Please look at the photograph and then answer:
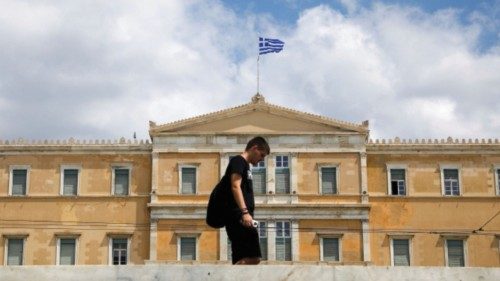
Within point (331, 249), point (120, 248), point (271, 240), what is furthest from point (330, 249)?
point (120, 248)

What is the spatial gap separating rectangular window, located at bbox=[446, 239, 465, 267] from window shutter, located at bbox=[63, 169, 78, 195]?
1646cm

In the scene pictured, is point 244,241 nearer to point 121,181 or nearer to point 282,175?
point 282,175

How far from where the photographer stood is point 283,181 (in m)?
33.8

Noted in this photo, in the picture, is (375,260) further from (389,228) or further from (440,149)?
(440,149)

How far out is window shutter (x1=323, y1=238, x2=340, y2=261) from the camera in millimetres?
32938

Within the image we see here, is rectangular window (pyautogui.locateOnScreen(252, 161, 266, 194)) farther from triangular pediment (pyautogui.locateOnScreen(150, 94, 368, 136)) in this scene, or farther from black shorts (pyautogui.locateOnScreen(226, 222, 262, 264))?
black shorts (pyautogui.locateOnScreen(226, 222, 262, 264))

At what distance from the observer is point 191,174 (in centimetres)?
3406

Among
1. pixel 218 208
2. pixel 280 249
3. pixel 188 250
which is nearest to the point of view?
pixel 218 208

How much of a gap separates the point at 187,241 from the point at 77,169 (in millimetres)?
5955

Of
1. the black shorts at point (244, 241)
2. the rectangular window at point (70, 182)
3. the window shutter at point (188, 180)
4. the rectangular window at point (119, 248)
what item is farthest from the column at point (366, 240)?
the black shorts at point (244, 241)

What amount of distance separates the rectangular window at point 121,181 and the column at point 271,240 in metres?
6.51

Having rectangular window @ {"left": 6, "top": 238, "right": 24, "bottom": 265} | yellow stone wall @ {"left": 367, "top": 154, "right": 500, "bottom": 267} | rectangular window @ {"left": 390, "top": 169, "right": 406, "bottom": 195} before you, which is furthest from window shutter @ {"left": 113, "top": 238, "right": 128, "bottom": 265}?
rectangular window @ {"left": 390, "top": 169, "right": 406, "bottom": 195}

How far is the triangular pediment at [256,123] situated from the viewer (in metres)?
33.9

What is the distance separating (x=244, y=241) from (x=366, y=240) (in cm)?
2501
